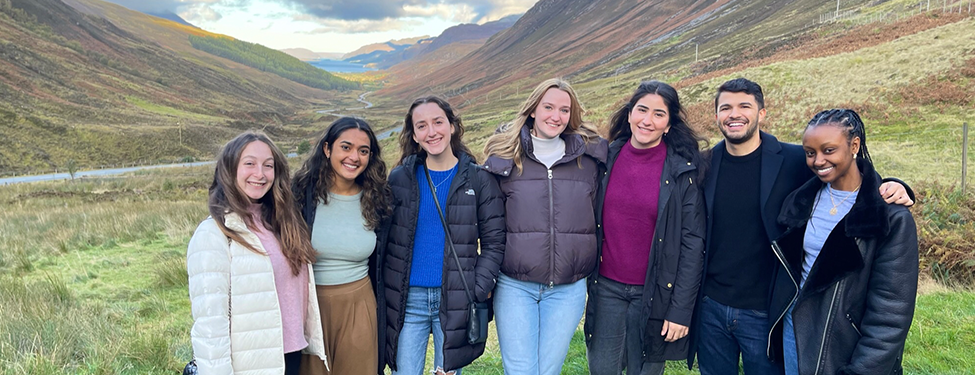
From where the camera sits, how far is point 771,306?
2541 millimetres

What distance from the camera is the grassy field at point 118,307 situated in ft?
11.8

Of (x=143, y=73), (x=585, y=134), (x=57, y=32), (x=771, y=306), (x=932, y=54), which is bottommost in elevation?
(x=771, y=306)

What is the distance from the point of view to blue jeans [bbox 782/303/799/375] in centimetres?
244

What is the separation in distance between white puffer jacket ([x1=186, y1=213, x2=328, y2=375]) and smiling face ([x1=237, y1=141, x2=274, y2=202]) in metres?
0.18

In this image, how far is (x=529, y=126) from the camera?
297 cm

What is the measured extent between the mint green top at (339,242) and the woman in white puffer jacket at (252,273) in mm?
111

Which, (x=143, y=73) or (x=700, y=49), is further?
(x=143, y=73)

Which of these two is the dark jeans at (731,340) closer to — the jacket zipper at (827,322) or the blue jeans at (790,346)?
the blue jeans at (790,346)

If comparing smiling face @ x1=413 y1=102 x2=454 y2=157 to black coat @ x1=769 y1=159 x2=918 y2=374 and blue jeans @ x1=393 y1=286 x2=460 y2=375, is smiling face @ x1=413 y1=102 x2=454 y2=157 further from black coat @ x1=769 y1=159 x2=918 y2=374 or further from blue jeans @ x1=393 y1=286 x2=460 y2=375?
black coat @ x1=769 y1=159 x2=918 y2=374

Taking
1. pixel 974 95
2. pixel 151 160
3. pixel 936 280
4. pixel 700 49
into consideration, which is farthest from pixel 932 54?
pixel 151 160

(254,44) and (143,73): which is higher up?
(254,44)

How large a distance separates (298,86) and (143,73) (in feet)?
238

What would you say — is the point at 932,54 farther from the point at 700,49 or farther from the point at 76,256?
the point at 700,49

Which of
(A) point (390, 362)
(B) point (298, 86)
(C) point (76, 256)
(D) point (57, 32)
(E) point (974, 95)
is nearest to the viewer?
(A) point (390, 362)
